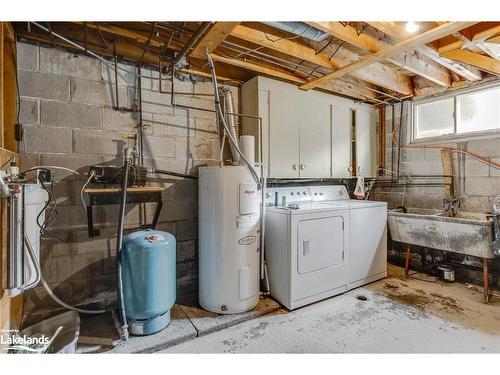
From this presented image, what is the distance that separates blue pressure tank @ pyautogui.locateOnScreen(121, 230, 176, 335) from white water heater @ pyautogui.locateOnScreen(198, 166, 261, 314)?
436 mm

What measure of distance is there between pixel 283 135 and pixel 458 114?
2.29 meters

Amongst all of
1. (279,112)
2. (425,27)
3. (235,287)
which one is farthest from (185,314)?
(425,27)

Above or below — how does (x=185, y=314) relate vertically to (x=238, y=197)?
below

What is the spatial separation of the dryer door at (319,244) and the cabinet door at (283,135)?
69 centimetres

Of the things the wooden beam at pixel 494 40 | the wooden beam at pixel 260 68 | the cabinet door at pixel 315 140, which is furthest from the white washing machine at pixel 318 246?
the wooden beam at pixel 494 40

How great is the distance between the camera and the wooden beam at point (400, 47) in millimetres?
1891

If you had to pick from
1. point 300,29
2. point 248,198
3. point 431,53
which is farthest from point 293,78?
point 248,198

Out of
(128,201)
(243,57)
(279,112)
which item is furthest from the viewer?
(279,112)

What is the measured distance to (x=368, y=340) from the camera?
1.96m

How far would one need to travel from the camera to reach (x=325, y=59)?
261cm

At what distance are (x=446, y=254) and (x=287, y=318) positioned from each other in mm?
2401

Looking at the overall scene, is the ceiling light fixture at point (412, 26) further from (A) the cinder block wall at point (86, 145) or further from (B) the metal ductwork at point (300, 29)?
(A) the cinder block wall at point (86, 145)

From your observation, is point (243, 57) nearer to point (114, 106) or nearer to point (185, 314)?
point (114, 106)

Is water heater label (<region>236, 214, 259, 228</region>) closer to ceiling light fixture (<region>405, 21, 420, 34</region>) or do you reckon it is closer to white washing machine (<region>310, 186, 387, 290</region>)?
white washing machine (<region>310, 186, 387, 290</region>)
